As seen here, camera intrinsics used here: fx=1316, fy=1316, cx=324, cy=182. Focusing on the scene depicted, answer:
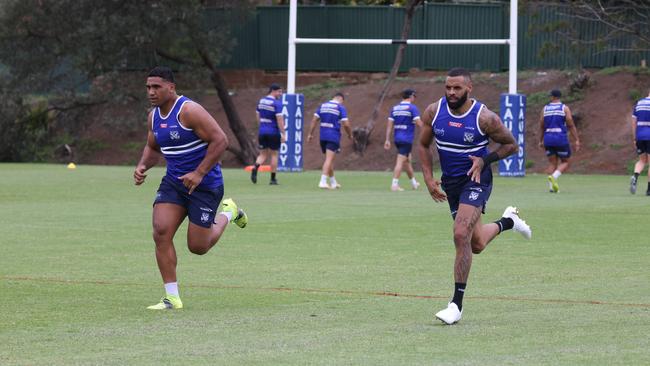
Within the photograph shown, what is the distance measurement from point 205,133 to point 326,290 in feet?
6.30

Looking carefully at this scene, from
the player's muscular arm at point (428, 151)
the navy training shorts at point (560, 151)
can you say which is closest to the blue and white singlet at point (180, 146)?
the player's muscular arm at point (428, 151)

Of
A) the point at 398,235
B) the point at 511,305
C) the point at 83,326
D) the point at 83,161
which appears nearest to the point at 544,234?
the point at 398,235

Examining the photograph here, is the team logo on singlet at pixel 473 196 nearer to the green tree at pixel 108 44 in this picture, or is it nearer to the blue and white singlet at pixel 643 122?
the blue and white singlet at pixel 643 122

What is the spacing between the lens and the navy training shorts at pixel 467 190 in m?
10.8

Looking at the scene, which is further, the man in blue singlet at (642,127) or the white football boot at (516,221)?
the man in blue singlet at (642,127)

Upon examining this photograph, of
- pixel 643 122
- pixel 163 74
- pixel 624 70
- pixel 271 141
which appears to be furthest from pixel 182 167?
pixel 624 70

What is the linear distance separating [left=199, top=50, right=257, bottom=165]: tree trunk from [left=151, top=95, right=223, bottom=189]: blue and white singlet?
3424cm

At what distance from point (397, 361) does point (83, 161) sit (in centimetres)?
4140

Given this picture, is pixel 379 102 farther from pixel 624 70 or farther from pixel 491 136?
pixel 491 136

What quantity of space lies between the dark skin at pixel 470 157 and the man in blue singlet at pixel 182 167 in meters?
1.75

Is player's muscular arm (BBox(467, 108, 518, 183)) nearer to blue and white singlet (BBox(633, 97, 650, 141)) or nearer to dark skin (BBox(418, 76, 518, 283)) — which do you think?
dark skin (BBox(418, 76, 518, 283))

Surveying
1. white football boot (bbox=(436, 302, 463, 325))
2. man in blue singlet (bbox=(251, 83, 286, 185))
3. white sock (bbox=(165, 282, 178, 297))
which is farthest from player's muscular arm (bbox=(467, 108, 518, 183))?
man in blue singlet (bbox=(251, 83, 286, 185))

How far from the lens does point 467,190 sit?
1087 centimetres

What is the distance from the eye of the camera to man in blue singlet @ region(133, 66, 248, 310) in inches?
435
